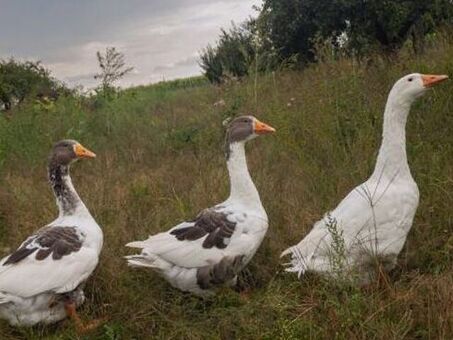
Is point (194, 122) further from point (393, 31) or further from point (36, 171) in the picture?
point (393, 31)

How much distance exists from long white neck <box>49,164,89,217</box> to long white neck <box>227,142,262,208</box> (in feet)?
4.24

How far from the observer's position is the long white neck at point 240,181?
4.45m

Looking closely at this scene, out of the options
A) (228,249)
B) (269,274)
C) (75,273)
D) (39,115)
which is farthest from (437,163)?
(39,115)

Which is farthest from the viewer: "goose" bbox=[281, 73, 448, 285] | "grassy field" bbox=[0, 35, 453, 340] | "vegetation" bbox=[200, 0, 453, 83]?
"vegetation" bbox=[200, 0, 453, 83]

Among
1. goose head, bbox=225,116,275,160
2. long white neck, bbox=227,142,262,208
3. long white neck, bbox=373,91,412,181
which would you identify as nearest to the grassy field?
long white neck, bbox=227,142,262,208

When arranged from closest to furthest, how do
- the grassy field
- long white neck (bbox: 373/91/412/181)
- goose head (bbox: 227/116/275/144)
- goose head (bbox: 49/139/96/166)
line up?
the grassy field
long white neck (bbox: 373/91/412/181)
goose head (bbox: 227/116/275/144)
goose head (bbox: 49/139/96/166)

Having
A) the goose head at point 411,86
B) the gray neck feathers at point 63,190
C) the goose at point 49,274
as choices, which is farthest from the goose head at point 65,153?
the goose head at point 411,86

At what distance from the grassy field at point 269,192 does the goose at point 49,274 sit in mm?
164

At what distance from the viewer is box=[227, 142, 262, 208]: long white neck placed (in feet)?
14.6

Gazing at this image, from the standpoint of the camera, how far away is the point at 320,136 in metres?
6.11

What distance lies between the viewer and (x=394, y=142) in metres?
4.02

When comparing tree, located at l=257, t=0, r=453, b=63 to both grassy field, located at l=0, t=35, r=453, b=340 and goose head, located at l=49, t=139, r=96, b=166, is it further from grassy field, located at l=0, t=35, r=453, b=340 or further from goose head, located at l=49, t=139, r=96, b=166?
goose head, located at l=49, t=139, r=96, b=166

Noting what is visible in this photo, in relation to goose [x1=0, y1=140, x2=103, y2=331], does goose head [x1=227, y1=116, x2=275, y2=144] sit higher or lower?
higher

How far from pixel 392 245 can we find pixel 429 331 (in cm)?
77
